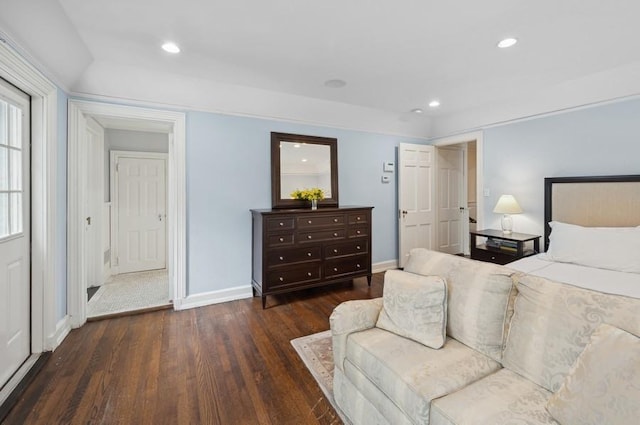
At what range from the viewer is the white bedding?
211cm

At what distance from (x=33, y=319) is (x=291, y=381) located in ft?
6.83

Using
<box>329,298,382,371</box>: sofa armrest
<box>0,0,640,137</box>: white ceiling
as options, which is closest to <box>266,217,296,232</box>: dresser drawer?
<box>0,0,640,137</box>: white ceiling

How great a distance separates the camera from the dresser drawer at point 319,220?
338 cm

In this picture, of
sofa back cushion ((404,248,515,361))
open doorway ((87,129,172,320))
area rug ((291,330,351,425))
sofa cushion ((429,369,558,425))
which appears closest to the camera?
sofa cushion ((429,369,558,425))

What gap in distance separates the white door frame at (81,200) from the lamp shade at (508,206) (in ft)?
12.7

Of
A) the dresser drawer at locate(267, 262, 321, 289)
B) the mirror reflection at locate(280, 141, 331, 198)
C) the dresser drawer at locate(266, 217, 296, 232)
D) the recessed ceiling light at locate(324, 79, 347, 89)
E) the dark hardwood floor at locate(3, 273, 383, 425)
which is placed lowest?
the dark hardwood floor at locate(3, 273, 383, 425)

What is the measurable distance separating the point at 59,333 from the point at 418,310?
2.97m

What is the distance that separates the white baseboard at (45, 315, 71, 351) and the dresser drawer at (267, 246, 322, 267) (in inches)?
73.7

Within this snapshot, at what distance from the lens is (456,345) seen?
1.54 meters

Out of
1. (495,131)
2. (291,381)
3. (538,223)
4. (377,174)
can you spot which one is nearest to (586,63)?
(495,131)

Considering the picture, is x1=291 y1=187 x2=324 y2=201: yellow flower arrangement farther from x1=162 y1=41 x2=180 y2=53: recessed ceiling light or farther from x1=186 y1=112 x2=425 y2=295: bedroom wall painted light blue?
x1=162 y1=41 x2=180 y2=53: recessed ceiling light

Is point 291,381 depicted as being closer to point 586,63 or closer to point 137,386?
point 137,386

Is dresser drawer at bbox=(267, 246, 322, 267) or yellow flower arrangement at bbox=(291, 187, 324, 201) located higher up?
yellow flower arrangement at bbox=(291, 187, 324, 201)

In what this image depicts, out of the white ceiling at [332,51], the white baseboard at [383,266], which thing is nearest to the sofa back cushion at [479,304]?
the white ceiling at [332,51]
